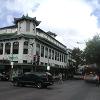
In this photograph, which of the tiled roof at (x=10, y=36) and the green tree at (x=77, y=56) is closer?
the tiled roof at (x=10, y=36)

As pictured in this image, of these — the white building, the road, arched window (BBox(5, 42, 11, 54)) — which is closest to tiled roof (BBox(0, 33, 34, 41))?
the white building

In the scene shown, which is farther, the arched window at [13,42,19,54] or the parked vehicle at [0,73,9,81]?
the arched window at [13,42,19,54]

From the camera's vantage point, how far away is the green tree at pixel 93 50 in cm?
6178

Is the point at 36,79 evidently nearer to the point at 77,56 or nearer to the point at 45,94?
the point at 45,94

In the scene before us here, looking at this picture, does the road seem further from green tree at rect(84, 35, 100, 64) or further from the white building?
green tree at rect(84, 35, 100, 64)

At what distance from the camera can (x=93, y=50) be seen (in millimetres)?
62375

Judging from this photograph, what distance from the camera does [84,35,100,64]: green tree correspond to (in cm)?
6178

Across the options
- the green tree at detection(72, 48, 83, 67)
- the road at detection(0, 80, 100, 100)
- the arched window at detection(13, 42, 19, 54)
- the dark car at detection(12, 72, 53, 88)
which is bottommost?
the road at detection(0, 80, 100, 100)

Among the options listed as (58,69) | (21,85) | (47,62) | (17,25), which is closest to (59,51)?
(58,69)

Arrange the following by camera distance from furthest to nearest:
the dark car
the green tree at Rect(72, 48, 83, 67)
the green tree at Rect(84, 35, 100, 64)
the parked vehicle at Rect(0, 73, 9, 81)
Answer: the green tree at Rect(72, 48, 83, 67) → the green tree at Rect(84, 35, 100, 64) → the parked vehicle at Rect(0, 73, 9, 81) → the dark car

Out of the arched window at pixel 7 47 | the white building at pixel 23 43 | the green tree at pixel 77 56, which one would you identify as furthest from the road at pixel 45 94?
the green tree at pixel 77 56

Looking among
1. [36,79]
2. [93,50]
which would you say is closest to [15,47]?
[93,50]

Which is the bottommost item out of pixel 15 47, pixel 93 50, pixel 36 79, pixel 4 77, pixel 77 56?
pixel 36 79

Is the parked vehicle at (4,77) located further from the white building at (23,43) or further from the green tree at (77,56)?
the green tree at (77,56)
